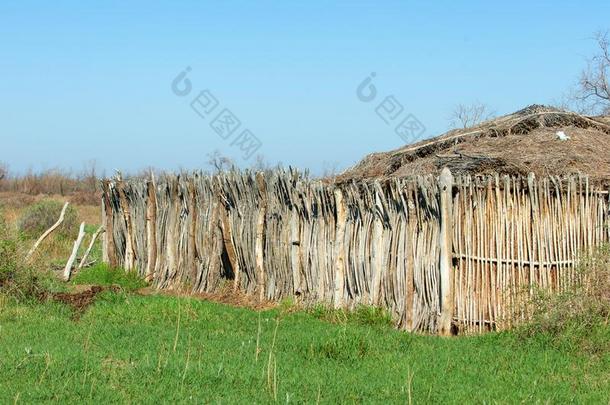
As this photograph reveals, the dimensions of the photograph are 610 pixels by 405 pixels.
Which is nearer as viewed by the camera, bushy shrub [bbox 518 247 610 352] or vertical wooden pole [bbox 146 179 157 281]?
bushy shrub [bbox 518 247 610 352]

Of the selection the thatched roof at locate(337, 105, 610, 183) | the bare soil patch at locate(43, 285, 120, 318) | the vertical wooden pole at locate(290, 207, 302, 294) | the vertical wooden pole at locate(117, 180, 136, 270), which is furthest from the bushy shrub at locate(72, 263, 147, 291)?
the thatched roof at locate(337, 105, 610, 183)

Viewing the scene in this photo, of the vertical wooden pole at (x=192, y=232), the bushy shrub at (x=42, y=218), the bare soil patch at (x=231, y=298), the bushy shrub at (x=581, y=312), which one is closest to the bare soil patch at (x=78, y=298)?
the bare soil patch at (x=231, y=298)

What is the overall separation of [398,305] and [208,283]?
10.7ft

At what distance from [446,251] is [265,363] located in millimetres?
2654

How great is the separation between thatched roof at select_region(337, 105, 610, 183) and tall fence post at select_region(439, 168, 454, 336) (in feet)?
4.49

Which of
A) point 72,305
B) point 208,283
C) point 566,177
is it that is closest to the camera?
point 566,177

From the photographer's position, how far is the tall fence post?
8383 mm

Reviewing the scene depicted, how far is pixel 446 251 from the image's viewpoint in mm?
8445

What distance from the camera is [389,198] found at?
8961 mm

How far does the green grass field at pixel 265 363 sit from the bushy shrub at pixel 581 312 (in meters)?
0.14

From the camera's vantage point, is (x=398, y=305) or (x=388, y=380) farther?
(x=398, y=305)

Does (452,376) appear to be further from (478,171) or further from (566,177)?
(478,171)

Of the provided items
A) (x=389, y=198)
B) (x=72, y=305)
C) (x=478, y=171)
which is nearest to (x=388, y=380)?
(x=389, y=198)

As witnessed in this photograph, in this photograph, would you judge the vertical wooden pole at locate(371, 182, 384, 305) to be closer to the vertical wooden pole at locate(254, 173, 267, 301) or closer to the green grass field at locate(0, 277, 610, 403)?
the green grass field at locate(0, 277, 610, 403)
